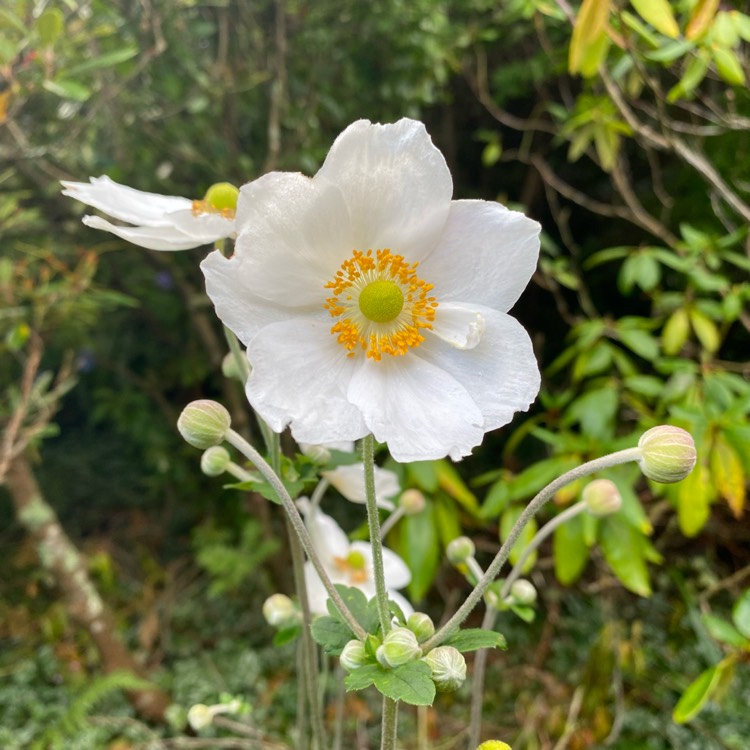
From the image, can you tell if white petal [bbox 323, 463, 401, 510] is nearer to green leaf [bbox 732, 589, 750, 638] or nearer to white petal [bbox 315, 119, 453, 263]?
white petal [bbox 315, 119, 453, 263]

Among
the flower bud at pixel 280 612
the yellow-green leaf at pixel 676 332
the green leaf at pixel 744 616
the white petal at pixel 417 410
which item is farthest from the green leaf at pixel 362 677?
the yellow-green leaf at pixel 676 332

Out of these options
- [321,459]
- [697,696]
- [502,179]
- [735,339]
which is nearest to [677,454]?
[321,459]

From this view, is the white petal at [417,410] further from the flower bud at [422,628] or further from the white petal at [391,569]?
the white petal at [391,569]

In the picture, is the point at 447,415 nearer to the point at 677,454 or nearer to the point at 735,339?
the point at 677,454

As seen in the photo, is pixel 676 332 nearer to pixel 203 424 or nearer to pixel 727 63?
pixel 727 63

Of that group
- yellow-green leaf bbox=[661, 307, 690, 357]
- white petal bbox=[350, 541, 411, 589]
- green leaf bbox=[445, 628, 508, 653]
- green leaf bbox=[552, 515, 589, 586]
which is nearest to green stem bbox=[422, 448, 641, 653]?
green leaf bbox=[445, 628, 508, 653]
